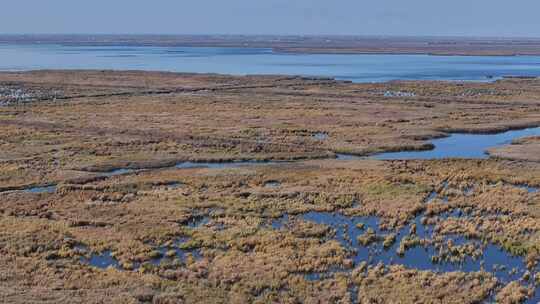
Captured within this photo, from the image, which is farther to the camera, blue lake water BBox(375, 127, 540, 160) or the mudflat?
blue lake water BBox(375, 127, 540, 160)

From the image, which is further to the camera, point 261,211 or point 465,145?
point 465,145

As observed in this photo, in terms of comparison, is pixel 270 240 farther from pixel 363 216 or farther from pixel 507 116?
pixel 507 116

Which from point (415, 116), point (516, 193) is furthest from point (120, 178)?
point (415, 116)

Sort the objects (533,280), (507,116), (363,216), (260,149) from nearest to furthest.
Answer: (533,280), (363,216), (260,149), (507,116)

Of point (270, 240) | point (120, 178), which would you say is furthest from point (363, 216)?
point (120, 178)

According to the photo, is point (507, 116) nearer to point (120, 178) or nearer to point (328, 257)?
point (120, 178)

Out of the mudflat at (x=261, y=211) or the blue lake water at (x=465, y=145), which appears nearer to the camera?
the mudflat at (x=261, y=211)

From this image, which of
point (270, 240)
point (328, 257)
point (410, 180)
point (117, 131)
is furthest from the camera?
point (117, 131)

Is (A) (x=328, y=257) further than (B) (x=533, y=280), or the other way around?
(A) (x=328, y=257)
